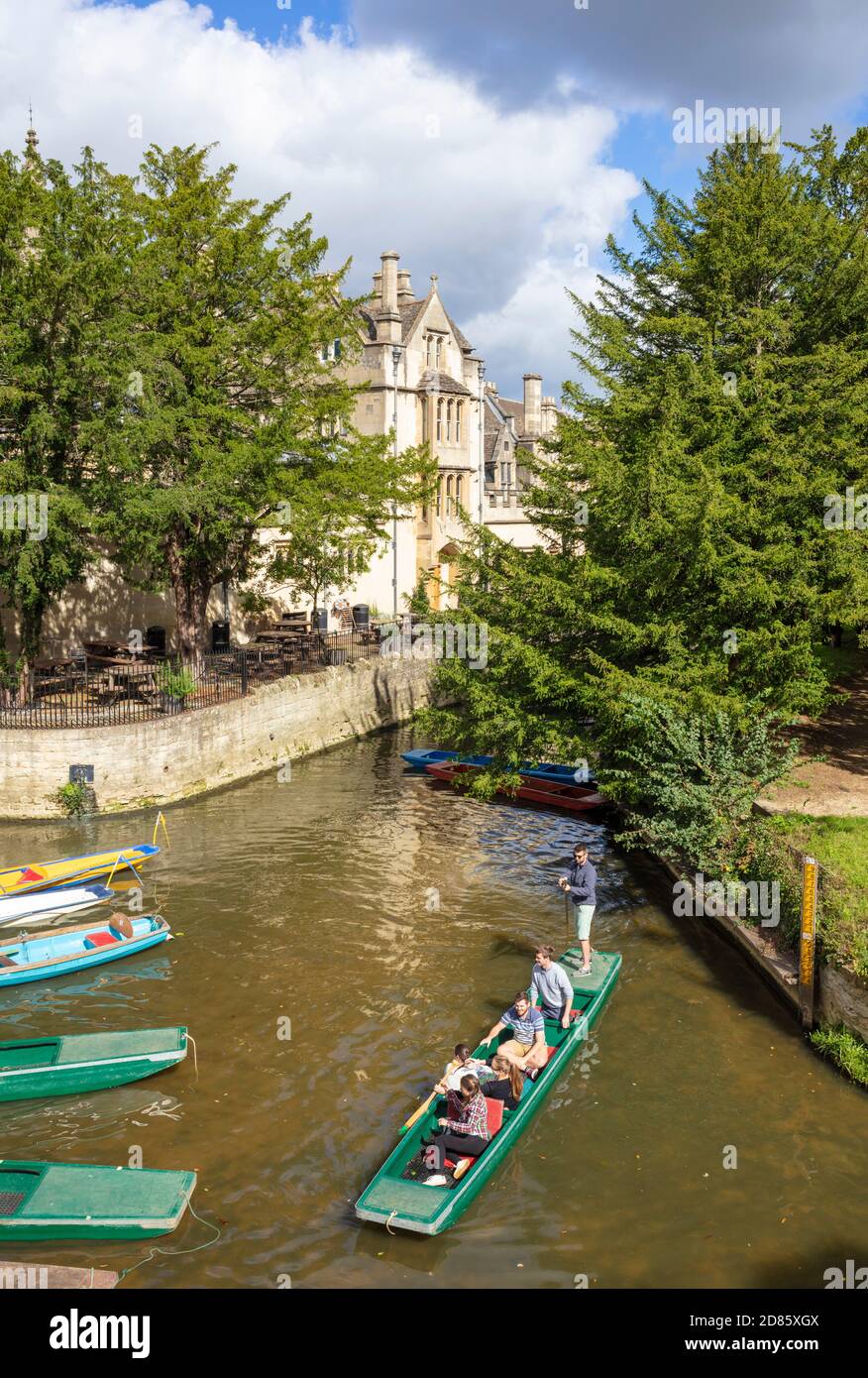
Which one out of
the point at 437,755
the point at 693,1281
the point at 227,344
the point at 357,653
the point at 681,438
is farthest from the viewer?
the point at 357,653

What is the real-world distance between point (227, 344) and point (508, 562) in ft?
35.7

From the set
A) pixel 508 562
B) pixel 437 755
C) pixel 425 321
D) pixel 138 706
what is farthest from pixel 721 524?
pixel 425 321

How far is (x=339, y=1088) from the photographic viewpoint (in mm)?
13359

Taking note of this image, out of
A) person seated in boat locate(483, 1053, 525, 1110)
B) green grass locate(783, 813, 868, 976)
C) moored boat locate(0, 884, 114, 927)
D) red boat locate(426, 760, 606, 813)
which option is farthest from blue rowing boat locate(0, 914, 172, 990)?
red boat locate(426, 760, 606, 813)

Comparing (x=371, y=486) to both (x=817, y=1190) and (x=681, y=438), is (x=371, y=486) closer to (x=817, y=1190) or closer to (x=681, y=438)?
(x=681, y=438)

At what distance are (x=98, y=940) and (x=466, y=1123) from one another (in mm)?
8171

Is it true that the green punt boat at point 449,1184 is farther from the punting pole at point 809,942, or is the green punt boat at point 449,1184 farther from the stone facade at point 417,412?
the stone facade at point 417,412

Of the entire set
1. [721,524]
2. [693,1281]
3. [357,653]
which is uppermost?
[721,524]

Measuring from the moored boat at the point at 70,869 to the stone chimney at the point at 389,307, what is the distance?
3373 cm

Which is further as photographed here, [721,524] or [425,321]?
[425,321]

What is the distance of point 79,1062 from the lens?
13148 mm

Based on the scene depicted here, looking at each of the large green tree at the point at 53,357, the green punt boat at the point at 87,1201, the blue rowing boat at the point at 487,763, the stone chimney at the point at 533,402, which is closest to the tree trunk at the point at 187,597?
the large green tree at the point at 53,357

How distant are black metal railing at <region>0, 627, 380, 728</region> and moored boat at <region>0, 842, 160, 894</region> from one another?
4.93 meters

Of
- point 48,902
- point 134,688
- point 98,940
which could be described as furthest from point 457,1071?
point 134,688
